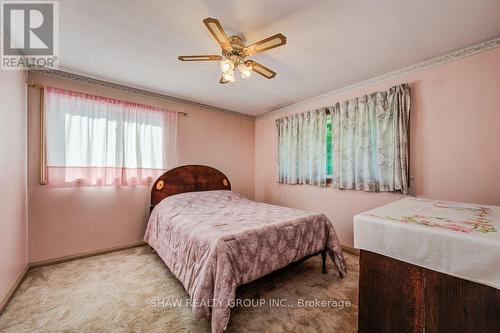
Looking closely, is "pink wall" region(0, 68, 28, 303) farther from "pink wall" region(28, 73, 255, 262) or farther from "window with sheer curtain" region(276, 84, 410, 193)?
"window with sheer curtain" region(276, 84, 410, 193)

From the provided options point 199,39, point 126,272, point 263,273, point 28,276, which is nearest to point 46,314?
point 126,272

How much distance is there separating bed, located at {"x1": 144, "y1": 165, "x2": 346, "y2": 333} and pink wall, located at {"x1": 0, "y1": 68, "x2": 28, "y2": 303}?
1.25 m

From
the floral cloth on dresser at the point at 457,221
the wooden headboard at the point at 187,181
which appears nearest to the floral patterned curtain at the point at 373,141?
the floral cloth on dresser at the point at 457,221

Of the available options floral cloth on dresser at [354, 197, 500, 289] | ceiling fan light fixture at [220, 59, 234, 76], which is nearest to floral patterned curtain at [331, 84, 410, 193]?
floral cloth on dresser at [354, 197, 500, 289]

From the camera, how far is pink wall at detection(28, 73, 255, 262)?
2.45 m

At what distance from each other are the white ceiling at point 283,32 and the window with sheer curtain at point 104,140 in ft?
1.38

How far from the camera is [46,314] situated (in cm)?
166

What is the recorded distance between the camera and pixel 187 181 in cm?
352

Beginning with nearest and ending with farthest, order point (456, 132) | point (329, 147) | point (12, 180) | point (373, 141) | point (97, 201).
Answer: point (12, 180)
point (456, 132)
point (373, 141)
point (97, 201)
point (329, 147)

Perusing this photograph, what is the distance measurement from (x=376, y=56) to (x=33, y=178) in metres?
4.24

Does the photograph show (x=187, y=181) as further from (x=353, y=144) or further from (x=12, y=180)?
(x=353, y=144)

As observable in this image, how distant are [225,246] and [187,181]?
7.19ft

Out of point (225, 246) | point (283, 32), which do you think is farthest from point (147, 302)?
point (283, 32)

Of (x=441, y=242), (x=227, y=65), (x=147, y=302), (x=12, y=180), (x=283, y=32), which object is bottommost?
(x=147, y=302)
